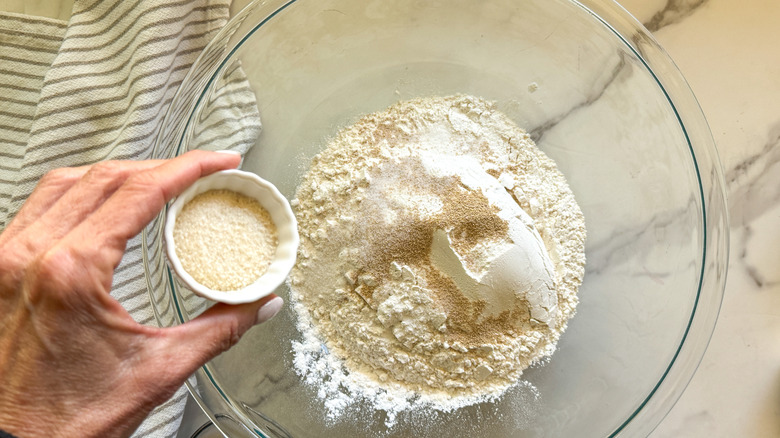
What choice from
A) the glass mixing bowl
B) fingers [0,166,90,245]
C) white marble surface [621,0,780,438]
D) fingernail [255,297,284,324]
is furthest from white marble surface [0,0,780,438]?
fingers [0,166,90,245]

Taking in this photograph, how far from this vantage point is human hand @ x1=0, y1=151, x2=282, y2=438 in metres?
0.76

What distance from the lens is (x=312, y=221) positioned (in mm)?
1115

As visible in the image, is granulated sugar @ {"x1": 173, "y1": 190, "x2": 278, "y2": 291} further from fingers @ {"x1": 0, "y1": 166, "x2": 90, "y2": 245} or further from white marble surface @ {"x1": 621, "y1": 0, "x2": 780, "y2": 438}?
white marble surface @ {"x1": 621, "y1": 0, "x2": 780, "y2": 438}

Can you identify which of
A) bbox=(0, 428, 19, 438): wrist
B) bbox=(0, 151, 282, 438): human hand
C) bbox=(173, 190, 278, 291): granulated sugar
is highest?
bbox=(173, 190, 278, 291): granulated sugar

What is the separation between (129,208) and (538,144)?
2.74 ft

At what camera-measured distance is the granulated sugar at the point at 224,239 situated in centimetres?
82

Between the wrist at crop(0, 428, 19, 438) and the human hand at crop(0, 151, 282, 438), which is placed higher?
the human hand at crop(0, 151, 282, 438)

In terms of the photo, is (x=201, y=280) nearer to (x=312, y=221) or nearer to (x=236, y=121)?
(x=312, y=221)

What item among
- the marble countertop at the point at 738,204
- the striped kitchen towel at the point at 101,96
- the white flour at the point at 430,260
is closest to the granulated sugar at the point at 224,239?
the white flour at the point at 430,260

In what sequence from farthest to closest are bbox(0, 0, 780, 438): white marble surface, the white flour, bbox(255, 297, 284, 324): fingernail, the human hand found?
bbox(0, 0, 780, 438): white marble surface
the white flour
bbox(255, 297, 284, 324): fingernail
the human hand

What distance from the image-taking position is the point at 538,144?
124 cm

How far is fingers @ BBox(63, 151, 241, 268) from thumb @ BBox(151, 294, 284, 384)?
14 centimetres

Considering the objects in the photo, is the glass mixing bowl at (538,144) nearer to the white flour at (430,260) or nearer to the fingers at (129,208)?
the white flour at (430,260)

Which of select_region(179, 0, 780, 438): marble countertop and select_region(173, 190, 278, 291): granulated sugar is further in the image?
select_region(179, 0, 780, 438): marble countertop
